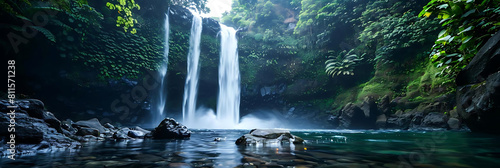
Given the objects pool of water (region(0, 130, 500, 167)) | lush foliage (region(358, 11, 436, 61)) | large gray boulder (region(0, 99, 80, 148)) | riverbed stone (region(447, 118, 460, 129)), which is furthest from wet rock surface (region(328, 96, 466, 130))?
large gray boulder (region(0, 99, 80, 148))

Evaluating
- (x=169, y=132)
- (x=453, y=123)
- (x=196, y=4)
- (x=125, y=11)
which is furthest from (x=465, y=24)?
(x=196, y=4)

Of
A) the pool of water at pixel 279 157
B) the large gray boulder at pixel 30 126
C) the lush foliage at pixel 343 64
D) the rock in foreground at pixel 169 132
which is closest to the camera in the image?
the pool of water at pixel 279 157

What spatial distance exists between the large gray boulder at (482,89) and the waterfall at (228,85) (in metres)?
16.7

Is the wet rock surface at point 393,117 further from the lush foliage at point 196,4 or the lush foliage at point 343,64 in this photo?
the lush foliage at point 196,4

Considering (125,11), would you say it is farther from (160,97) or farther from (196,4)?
(196,4)

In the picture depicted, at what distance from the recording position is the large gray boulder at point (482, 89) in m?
4.40

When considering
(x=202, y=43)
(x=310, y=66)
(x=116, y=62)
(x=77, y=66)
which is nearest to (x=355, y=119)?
Result: (x=310, y=66)

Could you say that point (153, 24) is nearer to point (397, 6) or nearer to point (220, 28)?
point (220, 28)

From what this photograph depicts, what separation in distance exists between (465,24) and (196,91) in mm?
18621

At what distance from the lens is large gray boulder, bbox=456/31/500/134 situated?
4398 mm

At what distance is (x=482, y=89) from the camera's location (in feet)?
15.6

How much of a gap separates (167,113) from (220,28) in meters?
10.2

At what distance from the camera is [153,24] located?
750 inches

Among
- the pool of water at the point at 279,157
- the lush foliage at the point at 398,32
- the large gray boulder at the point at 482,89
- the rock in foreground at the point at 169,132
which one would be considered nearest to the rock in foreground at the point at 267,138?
the pool of water at the point at 279,157
